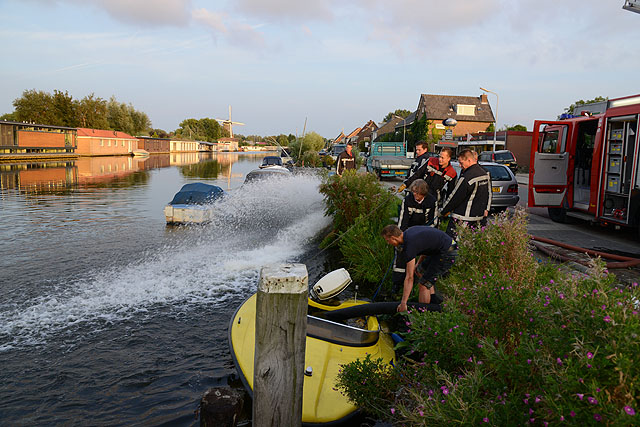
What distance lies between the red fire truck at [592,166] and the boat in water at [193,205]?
10.3 m

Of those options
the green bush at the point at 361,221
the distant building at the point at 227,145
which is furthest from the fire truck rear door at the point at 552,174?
the distant building at the point at 227,145

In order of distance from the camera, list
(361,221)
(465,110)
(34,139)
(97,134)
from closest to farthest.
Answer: (361,221) < (34,139) < (465,110) < (97,134)

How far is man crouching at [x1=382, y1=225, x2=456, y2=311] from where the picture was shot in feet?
17.9

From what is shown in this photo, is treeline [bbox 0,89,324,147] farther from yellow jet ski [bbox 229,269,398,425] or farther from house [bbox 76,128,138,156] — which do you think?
yellow jet ski [bbox 229,269,398,425]

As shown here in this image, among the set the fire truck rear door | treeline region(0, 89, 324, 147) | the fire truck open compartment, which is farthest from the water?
treeline region(0, 89, 324, 147)

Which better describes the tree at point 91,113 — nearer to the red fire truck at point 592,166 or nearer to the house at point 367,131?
the house at point 367,131

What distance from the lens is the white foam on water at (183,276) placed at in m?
7.20

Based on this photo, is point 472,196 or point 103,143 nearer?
point 472,196

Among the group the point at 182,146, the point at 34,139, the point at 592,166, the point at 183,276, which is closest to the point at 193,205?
the point at 183,276

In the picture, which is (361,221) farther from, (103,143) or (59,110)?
(59,110)

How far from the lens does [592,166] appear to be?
11461 millimetres

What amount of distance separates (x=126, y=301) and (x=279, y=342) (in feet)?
18.9

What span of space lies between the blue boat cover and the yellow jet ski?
1023 centimetres

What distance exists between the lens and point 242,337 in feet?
18.2
